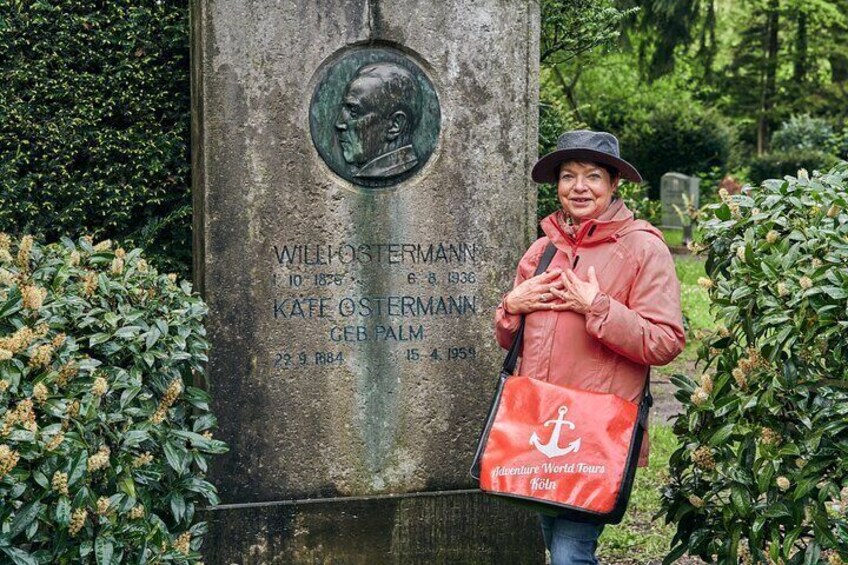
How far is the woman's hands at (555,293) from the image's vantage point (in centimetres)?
371

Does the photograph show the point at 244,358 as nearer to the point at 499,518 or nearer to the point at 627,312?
the point at 499,518

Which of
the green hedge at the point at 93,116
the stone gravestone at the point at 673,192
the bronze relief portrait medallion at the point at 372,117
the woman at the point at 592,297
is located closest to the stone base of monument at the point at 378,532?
the woman at the point at 592,297

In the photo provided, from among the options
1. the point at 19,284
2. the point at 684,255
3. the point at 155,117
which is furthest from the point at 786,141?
the point at 19,284

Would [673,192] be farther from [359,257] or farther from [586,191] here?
[586,191]

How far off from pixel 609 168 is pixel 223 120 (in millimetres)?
1707

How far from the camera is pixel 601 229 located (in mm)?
3869

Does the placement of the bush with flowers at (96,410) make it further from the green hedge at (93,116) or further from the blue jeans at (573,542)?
the green hedge at (93,116)

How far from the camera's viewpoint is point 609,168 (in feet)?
12.9

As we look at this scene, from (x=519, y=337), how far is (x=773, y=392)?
86 centimetres

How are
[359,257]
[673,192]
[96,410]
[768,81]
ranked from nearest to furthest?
[96,410] < [359,257] < [673,192] < [768,81]

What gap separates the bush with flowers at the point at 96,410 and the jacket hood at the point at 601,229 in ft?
4.28

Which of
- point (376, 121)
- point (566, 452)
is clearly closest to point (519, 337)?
point (566, 452)

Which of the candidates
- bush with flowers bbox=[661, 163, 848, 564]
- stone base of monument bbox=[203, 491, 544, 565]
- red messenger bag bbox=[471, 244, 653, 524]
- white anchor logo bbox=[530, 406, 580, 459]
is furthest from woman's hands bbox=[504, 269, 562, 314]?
stone base of monument bbox=[203, 491, 544, 565]

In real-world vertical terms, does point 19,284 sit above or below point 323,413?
above
